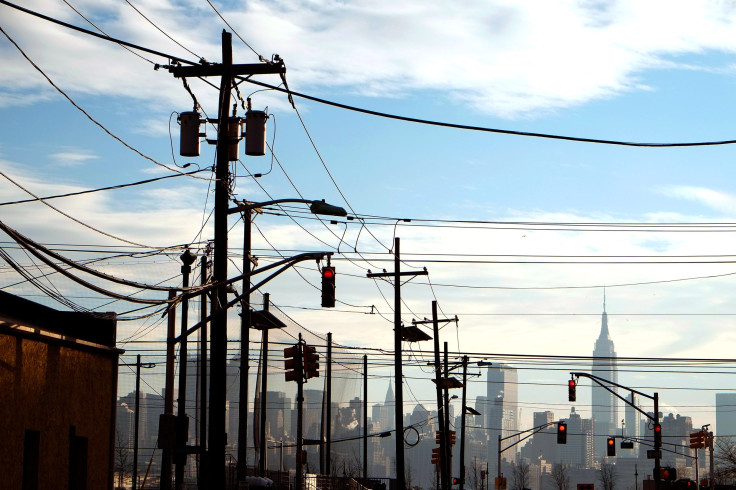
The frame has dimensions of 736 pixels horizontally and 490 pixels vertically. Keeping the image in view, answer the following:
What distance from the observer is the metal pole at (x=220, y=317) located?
22781 millimetres

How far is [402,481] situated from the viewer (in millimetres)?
42750

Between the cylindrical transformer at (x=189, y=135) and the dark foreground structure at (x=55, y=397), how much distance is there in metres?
4.04

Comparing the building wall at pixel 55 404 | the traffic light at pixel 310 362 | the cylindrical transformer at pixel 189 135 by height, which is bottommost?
the building wall at pixel 55 404

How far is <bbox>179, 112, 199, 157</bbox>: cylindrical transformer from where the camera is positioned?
954 inches

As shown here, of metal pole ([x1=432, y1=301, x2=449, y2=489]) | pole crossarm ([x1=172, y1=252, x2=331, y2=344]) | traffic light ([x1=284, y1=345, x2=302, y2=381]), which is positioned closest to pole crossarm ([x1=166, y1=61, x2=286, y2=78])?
pole crossarm ([x1=172, y1=252, x2=331, y2=344])

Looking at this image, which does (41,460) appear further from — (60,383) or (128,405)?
(128,405)

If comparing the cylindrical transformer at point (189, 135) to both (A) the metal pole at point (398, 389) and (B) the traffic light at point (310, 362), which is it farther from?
(A) the metal pole at point (398, 389)

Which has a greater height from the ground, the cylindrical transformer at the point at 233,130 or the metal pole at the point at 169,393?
the cylindrical transformer at the point at 233,130

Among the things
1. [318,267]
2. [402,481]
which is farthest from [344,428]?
[318,267]

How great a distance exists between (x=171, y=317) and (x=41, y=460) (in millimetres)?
13072

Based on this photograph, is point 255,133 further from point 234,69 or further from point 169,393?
point 169,393

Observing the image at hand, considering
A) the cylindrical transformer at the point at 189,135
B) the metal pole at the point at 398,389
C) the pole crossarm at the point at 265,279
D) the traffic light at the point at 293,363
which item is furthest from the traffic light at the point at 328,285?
the metal pole at the point at 398,389

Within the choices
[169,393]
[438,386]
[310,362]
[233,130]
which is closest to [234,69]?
[233,130]

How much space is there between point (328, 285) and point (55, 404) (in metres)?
8.13
